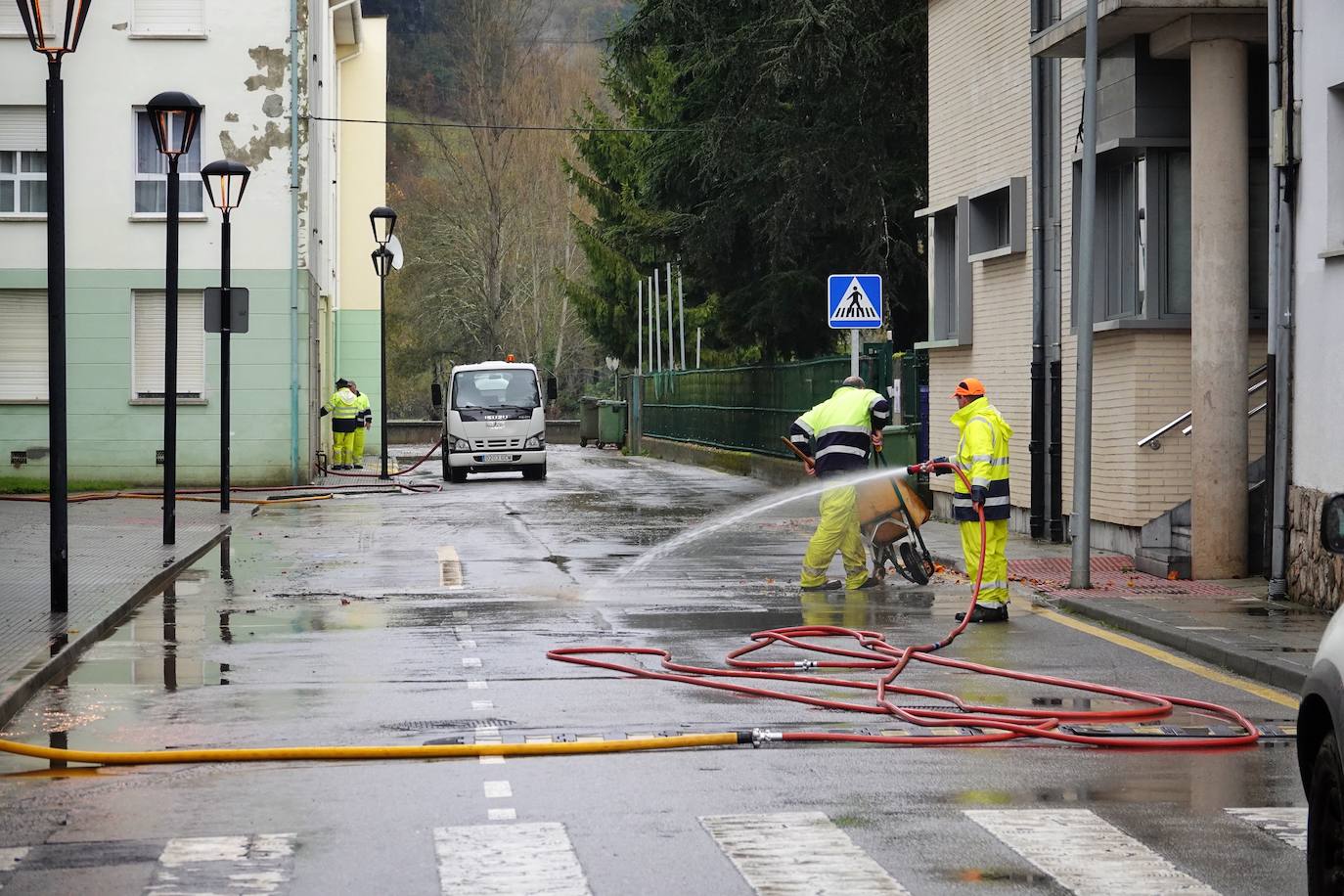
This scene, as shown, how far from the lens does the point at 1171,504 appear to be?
16.7 m

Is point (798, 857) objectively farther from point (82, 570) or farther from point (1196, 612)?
point (82, 570)

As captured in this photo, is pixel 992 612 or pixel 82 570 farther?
pixel 82 570

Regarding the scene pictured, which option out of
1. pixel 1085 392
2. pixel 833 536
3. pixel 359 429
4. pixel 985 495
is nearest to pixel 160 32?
pixel 359 429

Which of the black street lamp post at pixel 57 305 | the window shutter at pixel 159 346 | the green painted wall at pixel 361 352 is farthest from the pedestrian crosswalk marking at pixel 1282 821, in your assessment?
the green painted wall at pixel 361 352

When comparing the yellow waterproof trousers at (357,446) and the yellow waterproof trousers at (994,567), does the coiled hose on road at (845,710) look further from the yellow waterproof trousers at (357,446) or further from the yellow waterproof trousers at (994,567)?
the yellow waterproof trousers at (357,446)

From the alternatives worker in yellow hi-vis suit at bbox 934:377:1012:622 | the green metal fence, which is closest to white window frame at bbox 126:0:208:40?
the green metal fence

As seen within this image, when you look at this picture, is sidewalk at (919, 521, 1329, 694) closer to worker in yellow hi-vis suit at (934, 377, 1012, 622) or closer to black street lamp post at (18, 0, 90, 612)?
worker in yellow hi-vis suit at (934, 377, 1012, 622)

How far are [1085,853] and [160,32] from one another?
2762cm

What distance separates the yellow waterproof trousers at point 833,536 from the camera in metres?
15.0

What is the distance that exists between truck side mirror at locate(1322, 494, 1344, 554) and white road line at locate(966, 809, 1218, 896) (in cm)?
133

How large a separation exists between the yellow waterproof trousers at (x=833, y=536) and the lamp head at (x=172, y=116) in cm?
716

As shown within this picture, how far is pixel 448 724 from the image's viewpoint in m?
8.82

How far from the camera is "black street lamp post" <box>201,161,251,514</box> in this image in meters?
22.6

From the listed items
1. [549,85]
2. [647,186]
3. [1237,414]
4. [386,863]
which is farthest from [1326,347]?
[549,85]
